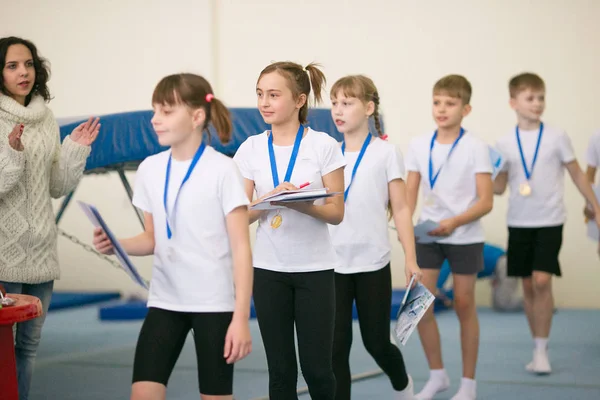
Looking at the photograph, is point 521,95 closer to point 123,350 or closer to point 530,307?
point 530,307

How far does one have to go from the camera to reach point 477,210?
4.38 metres

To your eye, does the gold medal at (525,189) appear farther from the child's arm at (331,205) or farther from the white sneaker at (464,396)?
the child's arm at (331,205)

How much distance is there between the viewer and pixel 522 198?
5.24 meters

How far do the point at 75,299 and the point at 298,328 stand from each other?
5.92 metres

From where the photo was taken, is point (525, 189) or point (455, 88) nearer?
point (455, 88)

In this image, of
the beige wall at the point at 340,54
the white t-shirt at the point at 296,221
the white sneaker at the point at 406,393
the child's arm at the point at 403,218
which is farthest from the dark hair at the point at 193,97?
the beige wall at the point at 340,54

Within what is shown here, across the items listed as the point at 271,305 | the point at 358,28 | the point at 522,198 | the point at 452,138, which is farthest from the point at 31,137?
the point at 358,28

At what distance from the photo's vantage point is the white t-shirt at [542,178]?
5191mm

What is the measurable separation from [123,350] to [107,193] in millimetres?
3161

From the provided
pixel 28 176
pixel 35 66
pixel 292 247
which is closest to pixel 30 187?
pixel 28 176

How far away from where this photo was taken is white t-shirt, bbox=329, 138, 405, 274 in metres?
3.69

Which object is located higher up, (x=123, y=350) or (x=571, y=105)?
(x=571, y=105)

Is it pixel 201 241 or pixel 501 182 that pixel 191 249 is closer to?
pixel 201 241

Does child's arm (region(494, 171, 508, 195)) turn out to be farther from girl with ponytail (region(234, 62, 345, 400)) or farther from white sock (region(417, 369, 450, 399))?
girl with ponytail (region(234, 62, 345, 400))
